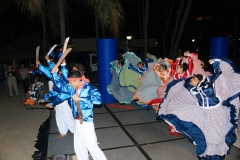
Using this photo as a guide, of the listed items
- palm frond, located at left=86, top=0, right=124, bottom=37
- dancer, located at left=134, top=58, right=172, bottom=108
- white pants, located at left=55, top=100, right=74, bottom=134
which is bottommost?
white pants, located at left=55, top=100, right=74, bottom=134

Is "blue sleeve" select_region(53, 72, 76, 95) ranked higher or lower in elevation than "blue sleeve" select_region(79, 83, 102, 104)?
higher

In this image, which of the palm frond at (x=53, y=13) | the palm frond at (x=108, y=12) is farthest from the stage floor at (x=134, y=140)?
the palm frond at (x=53, y=13)

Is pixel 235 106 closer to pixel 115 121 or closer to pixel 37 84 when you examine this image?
pixel 115 121

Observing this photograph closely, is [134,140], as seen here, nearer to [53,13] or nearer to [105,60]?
[105,60]

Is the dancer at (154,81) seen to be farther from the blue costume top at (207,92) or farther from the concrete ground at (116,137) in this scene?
the blue costume top at (207,92)

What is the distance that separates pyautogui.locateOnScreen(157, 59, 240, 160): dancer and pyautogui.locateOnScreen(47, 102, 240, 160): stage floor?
1.59 ft

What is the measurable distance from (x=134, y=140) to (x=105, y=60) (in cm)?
397

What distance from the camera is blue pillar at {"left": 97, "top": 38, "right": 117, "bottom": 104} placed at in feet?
28.3

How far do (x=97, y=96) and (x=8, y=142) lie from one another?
336 centimetres

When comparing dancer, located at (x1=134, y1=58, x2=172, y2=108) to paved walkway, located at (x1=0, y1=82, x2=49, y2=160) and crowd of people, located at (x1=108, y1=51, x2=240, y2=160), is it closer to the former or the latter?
crowd of people, located at (x1=108, y1=51, x2=240, y2=160)

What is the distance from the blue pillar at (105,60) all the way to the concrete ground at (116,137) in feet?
2.34

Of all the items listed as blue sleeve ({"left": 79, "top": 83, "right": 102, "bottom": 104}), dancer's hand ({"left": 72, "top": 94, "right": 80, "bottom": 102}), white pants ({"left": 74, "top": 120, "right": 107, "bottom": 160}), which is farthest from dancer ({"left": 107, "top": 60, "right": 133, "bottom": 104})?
dancer's hand ({"left": 72, "top": 94, "right": 80, "bottom": 102})

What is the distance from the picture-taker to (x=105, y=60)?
8.74 meters

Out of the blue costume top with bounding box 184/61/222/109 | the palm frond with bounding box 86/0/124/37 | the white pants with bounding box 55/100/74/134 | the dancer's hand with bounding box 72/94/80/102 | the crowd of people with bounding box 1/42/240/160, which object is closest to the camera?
the dancer's hand with bounding box 72/94/80/102
